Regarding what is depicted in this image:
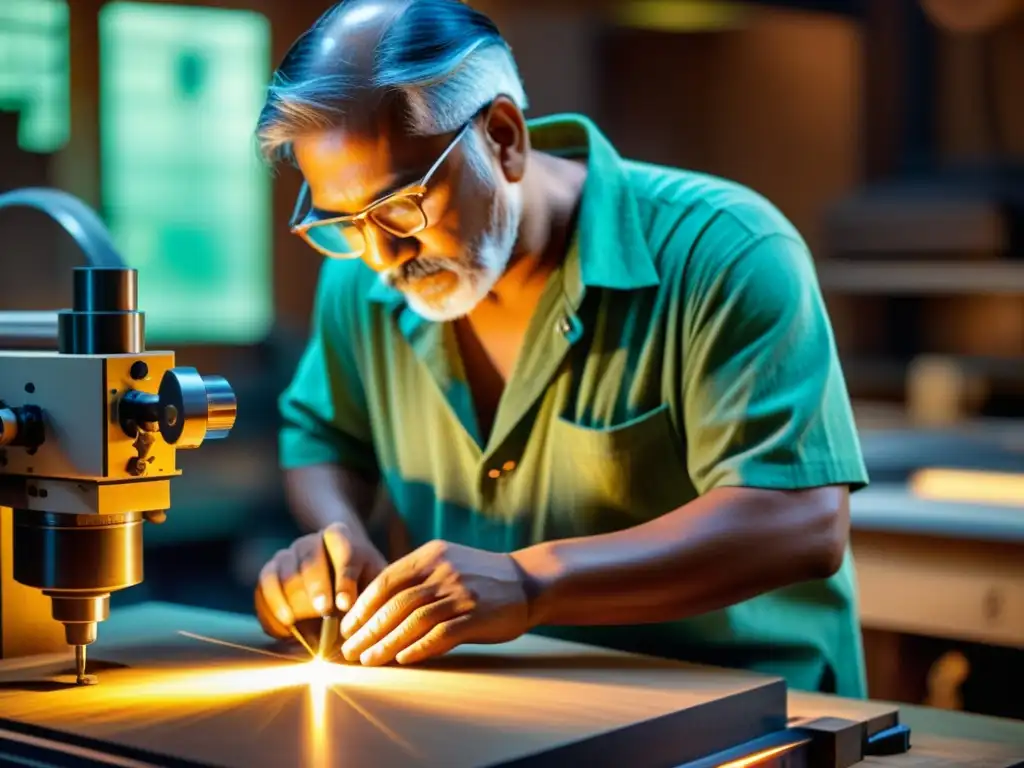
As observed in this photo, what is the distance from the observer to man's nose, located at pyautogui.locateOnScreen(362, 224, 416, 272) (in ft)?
5.19

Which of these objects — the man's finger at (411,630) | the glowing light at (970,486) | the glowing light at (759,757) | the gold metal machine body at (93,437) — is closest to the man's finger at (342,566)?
the man's finger at (411,630)

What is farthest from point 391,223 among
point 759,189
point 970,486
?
point 759,189

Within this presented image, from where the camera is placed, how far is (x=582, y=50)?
179 inches

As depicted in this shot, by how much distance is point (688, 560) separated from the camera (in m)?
1.52

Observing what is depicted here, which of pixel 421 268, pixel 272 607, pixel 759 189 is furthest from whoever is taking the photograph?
pixel 759 189

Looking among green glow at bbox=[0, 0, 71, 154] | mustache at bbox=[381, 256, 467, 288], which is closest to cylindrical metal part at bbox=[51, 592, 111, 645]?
mustache at bbox=[381, 256, 467, 288]

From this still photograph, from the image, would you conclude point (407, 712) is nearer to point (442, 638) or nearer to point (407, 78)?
point (442, 638)

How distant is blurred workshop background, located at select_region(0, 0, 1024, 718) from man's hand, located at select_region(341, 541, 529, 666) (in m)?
1.46

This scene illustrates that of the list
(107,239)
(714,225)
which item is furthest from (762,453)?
(107,239)

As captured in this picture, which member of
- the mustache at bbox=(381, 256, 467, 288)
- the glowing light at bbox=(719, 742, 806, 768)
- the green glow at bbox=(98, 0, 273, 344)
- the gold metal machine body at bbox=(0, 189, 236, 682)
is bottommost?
the glowing light at bbox=(719, 742, 806, 768)

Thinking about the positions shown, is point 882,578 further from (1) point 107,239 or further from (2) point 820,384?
(1) point 107,239

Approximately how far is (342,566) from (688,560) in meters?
0.34

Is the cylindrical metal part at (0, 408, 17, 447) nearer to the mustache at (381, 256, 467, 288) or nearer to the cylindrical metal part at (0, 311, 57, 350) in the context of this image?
the cylindrical metal part at (0, 311, 57, 350)

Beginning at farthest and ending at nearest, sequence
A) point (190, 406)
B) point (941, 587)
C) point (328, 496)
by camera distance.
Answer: point (941, 587), point (328, 496), point (190, 406)
